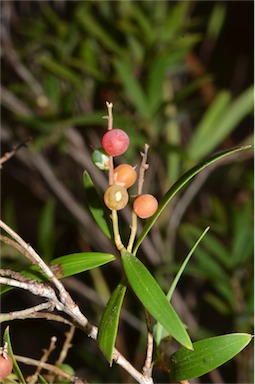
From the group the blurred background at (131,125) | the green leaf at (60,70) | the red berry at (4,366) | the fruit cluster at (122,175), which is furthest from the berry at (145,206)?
the green leaf at (60,70)

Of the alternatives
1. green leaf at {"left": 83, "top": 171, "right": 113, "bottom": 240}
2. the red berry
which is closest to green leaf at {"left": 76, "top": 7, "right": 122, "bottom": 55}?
green leaf at {"left": 83, "top": 171, "right": 113, "bottom": 240}

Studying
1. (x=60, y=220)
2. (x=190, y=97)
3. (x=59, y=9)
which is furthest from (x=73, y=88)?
(x=190, y=97)

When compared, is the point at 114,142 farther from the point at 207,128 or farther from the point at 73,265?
the point at 207,128

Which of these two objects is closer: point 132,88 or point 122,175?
point 122,175

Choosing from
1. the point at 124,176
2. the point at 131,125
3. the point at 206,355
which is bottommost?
the point at 206,355

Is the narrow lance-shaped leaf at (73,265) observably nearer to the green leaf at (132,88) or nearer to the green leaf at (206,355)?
the green leaf at (206,355)

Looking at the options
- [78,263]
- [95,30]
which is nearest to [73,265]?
[78,263]
